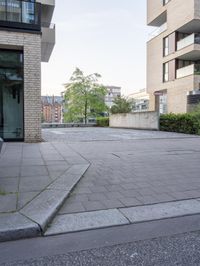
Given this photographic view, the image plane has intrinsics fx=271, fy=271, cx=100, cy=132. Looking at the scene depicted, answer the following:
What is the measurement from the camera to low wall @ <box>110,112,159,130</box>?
22344 millimetres

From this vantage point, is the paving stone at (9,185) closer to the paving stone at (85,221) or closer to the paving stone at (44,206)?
the paving stone at (44,206)

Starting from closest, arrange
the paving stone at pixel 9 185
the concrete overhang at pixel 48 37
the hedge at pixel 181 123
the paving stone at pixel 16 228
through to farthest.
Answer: the paving stone at pixel 16 228 < the paving stone at pixel 9 185 < the concrete overhang at pixel 48 37 < the hedge at pixel 181 123

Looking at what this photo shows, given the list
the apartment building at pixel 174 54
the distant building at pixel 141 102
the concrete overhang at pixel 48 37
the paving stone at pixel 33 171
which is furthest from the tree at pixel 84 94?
the paving stone at pixel 33 171

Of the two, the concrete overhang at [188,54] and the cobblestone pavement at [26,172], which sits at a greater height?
the concrete overhang at [188,54]

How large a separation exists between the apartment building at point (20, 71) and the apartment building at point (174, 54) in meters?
15.1

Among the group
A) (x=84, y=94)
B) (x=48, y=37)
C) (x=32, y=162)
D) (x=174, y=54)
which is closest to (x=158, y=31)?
(x=174, y=54)

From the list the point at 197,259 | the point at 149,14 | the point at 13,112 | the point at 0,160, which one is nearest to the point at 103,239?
the point at 197,259

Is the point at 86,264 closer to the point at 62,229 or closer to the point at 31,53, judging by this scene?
the point at 62,229

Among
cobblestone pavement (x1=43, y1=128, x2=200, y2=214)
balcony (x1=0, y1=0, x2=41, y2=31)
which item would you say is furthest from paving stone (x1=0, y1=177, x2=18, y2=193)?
balcony (x1=0, y1=0, x2=41, y2=31)

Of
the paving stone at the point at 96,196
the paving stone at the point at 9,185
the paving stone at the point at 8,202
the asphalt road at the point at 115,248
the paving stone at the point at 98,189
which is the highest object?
Answer: the paving stone at the point at 9,185

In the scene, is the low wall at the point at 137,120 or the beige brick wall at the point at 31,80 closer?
the beige brick wall at the point at 31,80

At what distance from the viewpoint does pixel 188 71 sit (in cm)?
2781

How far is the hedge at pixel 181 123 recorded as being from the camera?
1777cm

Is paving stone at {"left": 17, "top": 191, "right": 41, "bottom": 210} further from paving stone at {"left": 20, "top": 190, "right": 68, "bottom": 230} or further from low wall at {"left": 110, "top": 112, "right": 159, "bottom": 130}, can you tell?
low wall at {"left": 110, "top": 112, "right": 159, "bottom": 130}
